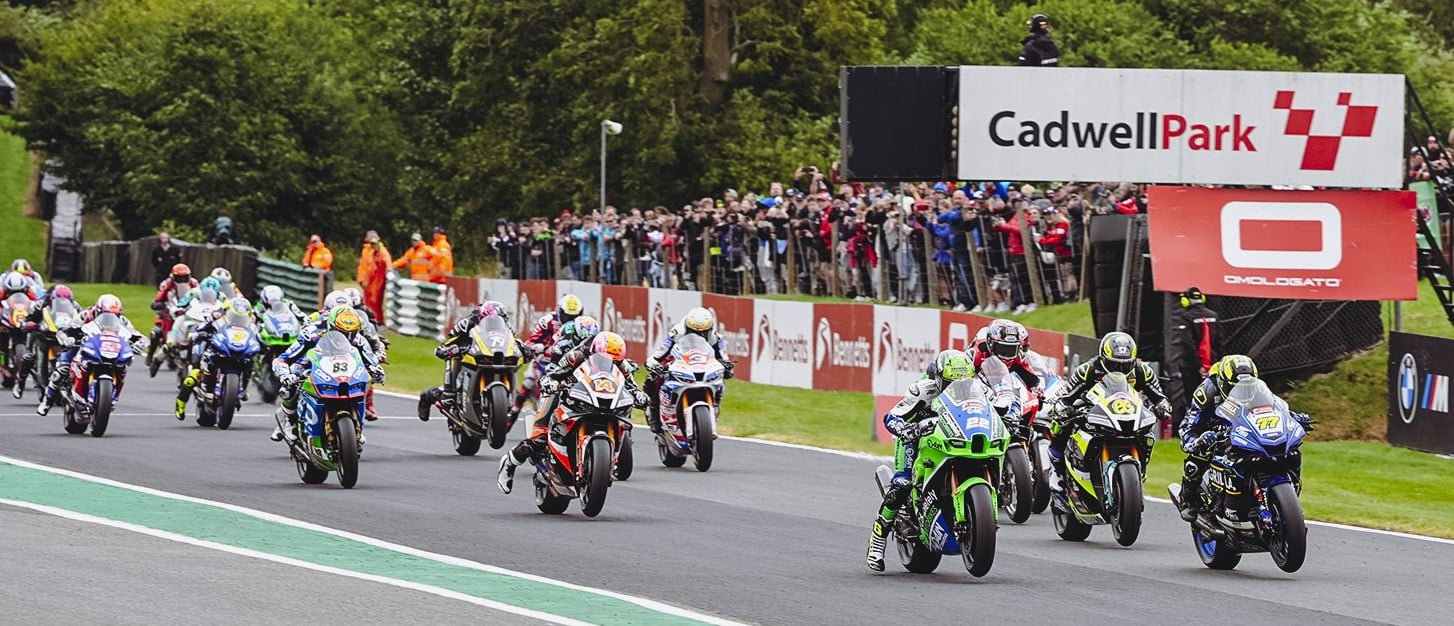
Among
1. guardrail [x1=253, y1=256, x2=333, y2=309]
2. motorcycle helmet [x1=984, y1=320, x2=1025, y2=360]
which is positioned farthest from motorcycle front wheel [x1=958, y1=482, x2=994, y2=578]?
guardrail [x1=253, y1=256, x2=333, y2=309]

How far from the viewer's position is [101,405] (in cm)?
2153

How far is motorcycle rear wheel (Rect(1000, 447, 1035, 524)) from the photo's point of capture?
15.9 m

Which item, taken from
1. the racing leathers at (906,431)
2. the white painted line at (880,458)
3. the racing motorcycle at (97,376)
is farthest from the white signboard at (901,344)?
the racing leathers at (906,431)

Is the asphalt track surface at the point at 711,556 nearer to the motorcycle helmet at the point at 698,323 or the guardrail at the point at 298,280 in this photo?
the motorcycle helmet at the point at 698,323

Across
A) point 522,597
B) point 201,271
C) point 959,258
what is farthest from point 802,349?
point 201,271

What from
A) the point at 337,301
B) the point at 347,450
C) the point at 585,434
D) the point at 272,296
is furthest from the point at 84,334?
the point at 585,434

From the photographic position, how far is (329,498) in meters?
16.6

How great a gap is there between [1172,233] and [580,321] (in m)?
8.64

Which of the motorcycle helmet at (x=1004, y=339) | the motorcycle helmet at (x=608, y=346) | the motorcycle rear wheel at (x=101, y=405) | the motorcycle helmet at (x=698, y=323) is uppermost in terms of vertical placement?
the motorcycle helmet at (x=698, y=323)

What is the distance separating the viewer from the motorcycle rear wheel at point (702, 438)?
65.8 ft

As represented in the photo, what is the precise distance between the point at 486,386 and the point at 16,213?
64.4 meters

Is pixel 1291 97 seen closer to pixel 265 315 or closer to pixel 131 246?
pixel 265 315

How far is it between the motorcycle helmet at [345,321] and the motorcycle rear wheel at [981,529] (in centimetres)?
678

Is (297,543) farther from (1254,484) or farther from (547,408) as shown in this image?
(1254,484)
